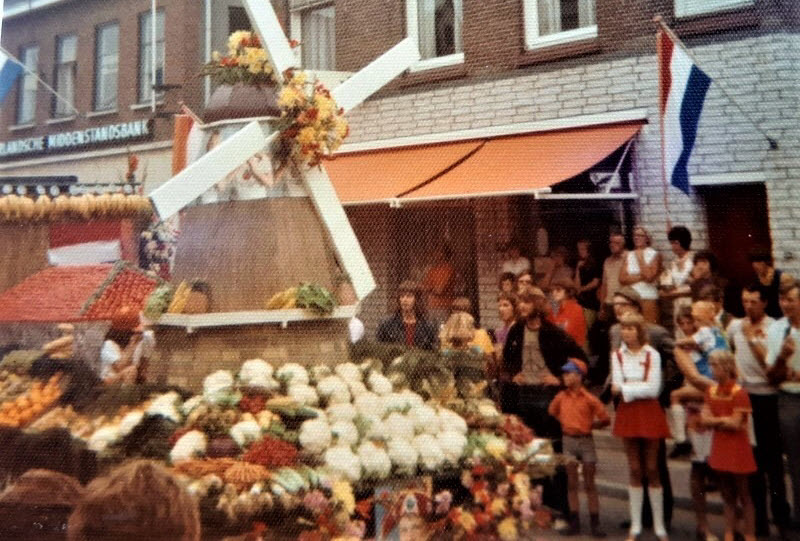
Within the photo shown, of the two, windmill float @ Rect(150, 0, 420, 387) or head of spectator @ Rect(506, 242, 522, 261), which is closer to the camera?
windmill float @ Rect(150, 0, 420, 387)

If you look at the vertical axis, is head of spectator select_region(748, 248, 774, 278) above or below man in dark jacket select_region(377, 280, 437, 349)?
above

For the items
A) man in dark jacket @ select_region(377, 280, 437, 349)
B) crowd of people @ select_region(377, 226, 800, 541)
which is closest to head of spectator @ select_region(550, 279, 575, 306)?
crowd of people @ select_region(377, 226, 800, 541)

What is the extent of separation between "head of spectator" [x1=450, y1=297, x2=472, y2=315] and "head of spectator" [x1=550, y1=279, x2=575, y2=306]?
0.43 metres

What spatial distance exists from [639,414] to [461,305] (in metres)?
1.01

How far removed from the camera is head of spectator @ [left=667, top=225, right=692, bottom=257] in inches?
126

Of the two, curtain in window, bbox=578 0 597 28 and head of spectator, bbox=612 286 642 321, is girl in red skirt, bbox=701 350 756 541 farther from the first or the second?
curtain in window, bbox=578 0 597 28

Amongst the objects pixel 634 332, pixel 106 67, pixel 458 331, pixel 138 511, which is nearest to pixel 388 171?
pixel 458 331

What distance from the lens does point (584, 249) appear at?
10.7ft

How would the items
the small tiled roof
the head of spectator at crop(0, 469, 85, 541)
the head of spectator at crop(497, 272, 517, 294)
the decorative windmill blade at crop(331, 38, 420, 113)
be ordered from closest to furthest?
the head of spectator at crop(0, 469, 85, 541) → the head of spectator at crop(497, 272, 517, 294) → the decorative windmill blade at crop(331, 38, 420, 113) → the small tiled roof

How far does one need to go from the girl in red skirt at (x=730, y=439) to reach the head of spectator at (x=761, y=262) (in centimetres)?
51

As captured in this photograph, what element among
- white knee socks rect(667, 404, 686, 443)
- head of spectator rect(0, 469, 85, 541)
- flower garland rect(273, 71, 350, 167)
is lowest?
head of spectator rect(0, 469, 85, 541)

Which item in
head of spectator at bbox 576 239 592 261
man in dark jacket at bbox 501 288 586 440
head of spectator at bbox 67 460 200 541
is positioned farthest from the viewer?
head of spectator at bbox 576 239 592 261

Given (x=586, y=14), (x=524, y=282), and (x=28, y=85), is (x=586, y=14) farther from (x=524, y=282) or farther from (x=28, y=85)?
(x=28, y=85)

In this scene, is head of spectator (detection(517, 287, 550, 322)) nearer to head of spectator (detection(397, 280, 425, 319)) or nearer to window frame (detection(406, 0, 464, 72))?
head of spectator (detection(397, 280, 425, 319))
